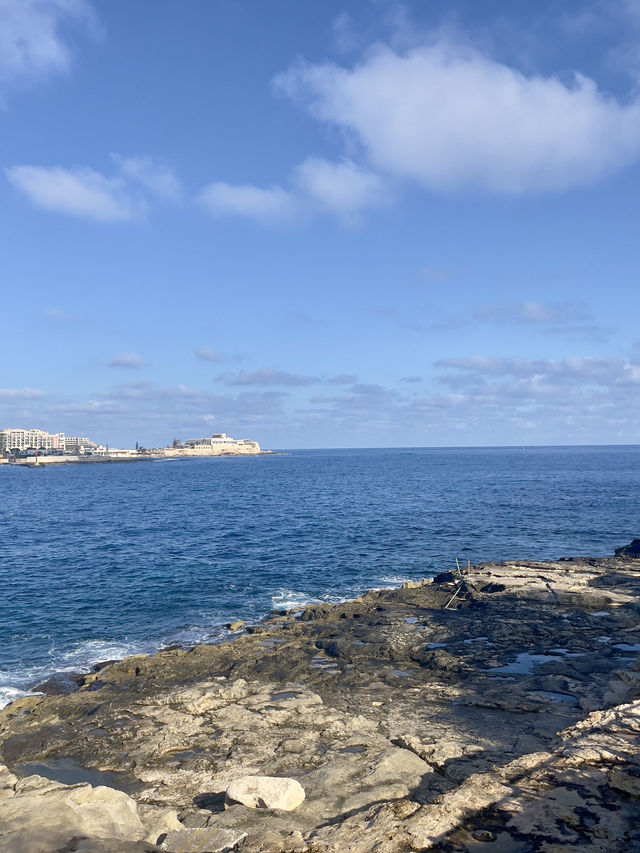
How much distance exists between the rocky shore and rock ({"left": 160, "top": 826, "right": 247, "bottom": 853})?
0.13 feet

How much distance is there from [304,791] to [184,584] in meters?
30.8

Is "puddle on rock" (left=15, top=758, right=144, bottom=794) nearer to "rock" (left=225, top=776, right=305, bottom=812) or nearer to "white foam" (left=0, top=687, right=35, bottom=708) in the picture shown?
"rock" (left=225, top=776, right=305, bottom=812)

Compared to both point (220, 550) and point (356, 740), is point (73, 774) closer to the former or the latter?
point (356, 740)

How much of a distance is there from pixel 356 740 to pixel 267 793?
5029mm

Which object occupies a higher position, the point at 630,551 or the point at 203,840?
the point at 203,840

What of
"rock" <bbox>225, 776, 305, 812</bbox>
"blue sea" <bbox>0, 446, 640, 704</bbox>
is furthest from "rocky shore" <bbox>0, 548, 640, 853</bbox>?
"blue sea" <bbox>0, 446, 640, 704</bbox>

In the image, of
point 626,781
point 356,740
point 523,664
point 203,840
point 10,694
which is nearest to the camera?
point 203,840

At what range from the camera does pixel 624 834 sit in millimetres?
12055

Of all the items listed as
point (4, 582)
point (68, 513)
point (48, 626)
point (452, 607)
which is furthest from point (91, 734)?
point (68, 513)

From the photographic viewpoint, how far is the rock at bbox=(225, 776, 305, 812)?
1410cm

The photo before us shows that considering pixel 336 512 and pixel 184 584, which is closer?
pixel 184 584

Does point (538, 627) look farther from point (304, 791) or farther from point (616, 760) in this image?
point (304, 791)

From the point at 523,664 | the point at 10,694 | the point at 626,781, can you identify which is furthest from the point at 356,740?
the point at 10,694

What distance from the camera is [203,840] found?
40.9 ft
